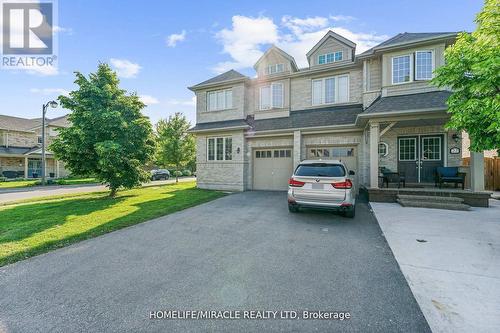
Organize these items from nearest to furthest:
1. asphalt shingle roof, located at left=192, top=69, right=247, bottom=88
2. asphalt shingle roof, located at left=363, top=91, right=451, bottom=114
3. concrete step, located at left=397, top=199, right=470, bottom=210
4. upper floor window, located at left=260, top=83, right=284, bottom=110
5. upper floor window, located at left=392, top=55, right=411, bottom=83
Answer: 1. concrete step, located at left=397, top=199, right=470, bottom=210
2. asphalt shingle roof, located at left=363, top=91, right=451, bottom=114
3. upper floor window, located at left=392, top=55, right=411, bottom=83
4. upper floor window, located at left=260, top=83, right=284, bottom=110
5. asphalt shingle roof, located at left=192, top=69, right=247, bottom=88

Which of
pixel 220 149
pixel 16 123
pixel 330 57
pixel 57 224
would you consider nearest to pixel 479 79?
pixel 330 57

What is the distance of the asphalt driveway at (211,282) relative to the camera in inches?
98.9

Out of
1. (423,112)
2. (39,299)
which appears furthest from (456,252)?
(39,299)

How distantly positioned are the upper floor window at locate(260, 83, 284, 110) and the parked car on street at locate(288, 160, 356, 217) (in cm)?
812

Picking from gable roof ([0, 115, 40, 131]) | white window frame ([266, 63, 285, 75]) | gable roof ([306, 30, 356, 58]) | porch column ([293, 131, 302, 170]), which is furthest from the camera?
gable roof ([0, 115, 40, 131])

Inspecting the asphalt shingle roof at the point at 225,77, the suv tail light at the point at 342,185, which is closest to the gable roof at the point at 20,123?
the asphalt shingle roof at the point at 225,77

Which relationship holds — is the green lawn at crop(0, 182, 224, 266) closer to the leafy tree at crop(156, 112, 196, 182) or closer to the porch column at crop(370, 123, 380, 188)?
the porch column at crop(370, 123, 380, 188)

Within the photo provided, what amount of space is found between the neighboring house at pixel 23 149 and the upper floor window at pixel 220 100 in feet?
67.9

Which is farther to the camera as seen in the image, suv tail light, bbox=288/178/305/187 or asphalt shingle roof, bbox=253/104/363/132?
asphalt shingle roof, bbox=253/104/363/132

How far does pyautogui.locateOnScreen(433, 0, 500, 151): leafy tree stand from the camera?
4477 mm

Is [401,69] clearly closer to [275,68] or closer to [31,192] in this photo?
[275,68]

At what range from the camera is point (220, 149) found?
14.4 metres

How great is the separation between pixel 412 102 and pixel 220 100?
438 inches

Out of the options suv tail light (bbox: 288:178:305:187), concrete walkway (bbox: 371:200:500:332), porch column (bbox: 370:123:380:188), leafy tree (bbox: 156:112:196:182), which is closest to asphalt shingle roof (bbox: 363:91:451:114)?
porch column (bbox: 370:123:380:188)
